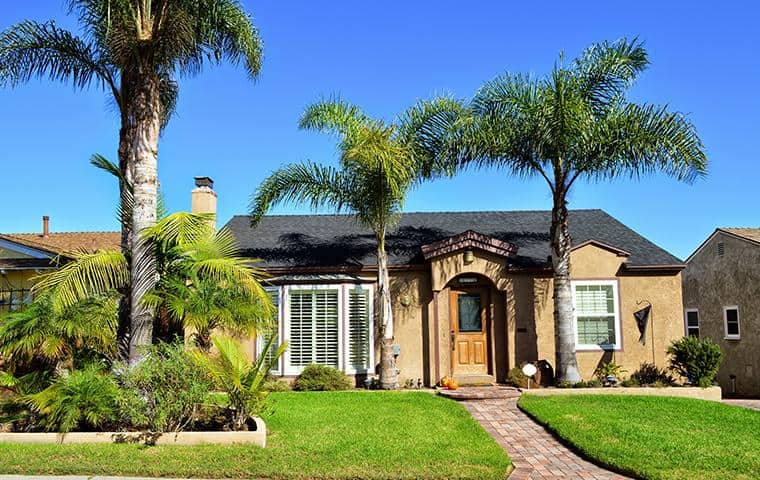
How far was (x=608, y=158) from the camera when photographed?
14.6 meters

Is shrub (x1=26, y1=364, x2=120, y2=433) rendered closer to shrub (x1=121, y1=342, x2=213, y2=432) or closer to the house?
shrub (x1=121, y1=342, x2=213, y2=432)

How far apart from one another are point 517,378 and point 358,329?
3.99 metres

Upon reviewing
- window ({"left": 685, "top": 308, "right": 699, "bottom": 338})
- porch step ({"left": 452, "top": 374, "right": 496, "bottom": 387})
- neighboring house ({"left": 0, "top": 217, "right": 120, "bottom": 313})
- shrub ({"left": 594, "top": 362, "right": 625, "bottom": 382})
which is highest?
neighboring house ({"left": 0, "top": 217, "right": 120, "bottom": 313})

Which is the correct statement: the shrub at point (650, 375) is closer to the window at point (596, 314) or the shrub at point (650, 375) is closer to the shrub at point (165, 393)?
the window at point (596, 314)

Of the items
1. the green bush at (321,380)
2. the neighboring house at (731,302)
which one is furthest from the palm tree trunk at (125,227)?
the neighboring house at (731,302)

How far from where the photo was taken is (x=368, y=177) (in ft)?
47.8

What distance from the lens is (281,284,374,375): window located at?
15812 millimetres

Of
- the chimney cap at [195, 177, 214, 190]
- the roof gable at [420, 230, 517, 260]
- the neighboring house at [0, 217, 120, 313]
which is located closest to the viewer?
the roof gable at [420, 230, 517, 260]

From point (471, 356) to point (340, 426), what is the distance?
6660 mm

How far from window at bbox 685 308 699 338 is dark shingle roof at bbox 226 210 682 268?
343 inches

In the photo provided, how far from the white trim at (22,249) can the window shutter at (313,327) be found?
6864mm

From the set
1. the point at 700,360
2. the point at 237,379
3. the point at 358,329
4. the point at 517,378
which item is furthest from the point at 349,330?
the point at 700,360

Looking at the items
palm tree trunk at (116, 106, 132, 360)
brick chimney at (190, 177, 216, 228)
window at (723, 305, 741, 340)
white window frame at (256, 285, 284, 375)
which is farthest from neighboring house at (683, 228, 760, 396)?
palm tree trunk at (116, 106, 132, 360)

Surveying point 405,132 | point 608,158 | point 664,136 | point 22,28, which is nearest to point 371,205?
point 405,132
